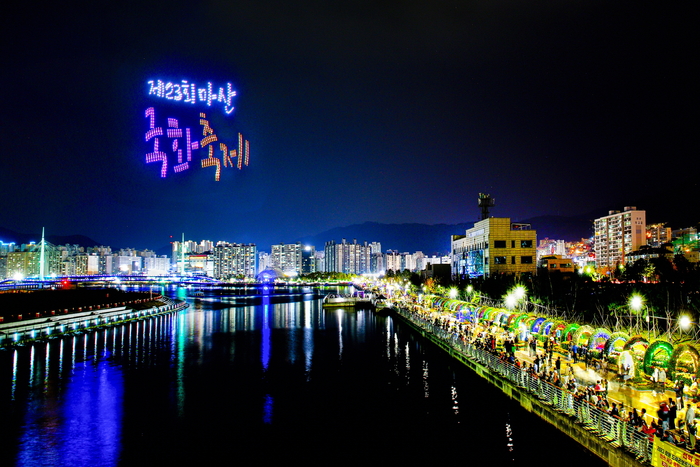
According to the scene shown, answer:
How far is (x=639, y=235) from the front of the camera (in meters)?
120

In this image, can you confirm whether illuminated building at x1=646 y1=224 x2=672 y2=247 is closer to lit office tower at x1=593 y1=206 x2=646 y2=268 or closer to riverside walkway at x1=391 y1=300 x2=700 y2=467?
lit office tower at x1=593 y1=206 x2=646 y2=268

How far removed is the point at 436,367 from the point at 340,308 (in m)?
43.4

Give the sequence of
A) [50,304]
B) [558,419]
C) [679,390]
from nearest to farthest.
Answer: [679,390], [558,419], [50,304]

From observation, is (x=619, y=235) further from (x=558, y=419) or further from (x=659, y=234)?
(x=558, y=419)

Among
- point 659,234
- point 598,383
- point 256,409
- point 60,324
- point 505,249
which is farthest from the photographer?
point 659,234

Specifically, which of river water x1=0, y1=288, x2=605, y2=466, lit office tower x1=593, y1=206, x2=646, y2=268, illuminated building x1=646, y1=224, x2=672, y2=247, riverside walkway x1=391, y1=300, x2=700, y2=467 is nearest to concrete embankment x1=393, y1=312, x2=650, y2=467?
riverside walkway x1=391, y1=300, x2=700, y2=467

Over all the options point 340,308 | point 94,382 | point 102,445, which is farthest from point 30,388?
point 340,308

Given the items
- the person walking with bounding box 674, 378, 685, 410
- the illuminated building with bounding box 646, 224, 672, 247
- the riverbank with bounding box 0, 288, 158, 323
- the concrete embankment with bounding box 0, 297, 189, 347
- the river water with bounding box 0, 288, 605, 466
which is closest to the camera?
the person walking with bounding box 674, 378, 685, 410

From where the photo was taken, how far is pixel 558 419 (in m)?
15.0

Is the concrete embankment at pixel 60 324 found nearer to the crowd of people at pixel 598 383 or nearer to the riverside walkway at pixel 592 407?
the crowd of people at pixel 598 383

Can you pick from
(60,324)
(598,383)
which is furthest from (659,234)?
(60,324)

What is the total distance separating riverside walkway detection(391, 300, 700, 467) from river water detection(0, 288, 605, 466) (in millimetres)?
600

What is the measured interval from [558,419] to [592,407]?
1.69m

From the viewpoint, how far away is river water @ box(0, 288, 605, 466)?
15242mm
